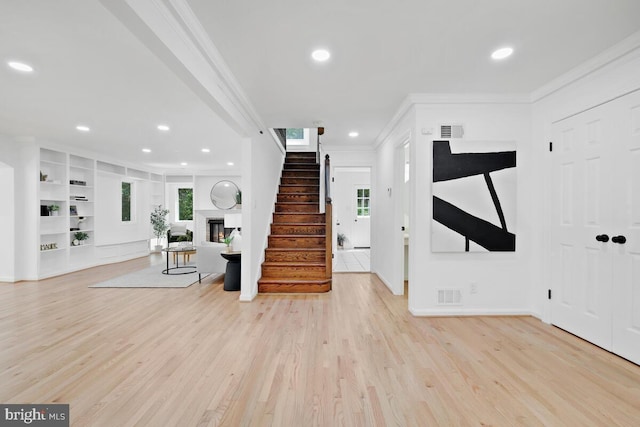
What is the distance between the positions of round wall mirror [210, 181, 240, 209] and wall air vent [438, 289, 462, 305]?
23.6ft

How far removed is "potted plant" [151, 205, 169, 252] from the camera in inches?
334

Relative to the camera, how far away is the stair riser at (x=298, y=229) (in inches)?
215

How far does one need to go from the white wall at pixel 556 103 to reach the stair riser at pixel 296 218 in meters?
3.41

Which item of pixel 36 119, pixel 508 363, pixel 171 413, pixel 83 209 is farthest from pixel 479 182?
pixel 83 209

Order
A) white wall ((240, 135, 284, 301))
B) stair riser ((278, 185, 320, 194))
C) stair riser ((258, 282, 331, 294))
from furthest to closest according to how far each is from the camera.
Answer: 1. stair riser ((278, 185, 320, 194))
2. stair riser ((258, 282, 331, 294))
3. white wall ((240, 135, 284, 301))

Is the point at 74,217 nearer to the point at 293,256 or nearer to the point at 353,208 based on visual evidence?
the point at 293,256

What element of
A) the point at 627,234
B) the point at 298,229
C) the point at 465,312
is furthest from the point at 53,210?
the point at 627,234

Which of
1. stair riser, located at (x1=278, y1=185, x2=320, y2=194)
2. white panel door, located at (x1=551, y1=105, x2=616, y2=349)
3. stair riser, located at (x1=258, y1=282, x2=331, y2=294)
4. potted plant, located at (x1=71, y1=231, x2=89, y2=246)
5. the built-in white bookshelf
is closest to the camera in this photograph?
white panel door, located at (x1=551, y1=105, x2=616, y2=349)

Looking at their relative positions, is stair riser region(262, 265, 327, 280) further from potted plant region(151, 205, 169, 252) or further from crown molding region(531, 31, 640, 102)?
potted plant region(151, 205, 169, 252)

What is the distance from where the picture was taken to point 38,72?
112 inches

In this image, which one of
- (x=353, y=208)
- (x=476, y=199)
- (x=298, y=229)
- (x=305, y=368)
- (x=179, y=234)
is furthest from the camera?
(x=353, y=208)

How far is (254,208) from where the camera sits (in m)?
4.35

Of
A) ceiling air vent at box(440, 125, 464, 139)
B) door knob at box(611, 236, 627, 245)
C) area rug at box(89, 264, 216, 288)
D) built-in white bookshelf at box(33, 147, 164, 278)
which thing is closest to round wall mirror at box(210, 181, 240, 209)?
built-in white bookshelf at box(33, 147, 164, 278)

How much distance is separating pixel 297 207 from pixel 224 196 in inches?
164
